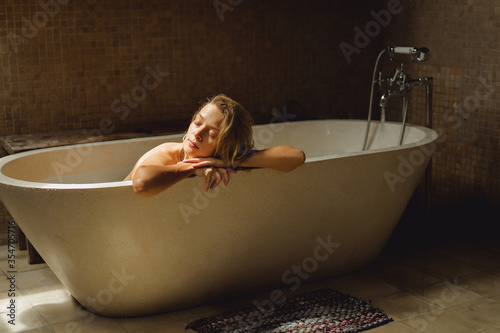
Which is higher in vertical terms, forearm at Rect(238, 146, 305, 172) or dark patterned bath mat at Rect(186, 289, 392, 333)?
forearm at Rect(238, 146, 305, 172)

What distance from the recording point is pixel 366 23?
4.20m

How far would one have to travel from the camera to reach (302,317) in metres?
2.53

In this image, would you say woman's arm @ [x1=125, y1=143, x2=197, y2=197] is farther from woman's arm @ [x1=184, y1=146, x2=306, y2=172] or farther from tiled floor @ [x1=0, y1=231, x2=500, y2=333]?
tiled floor @ [x1=0, y1=231, x2=500, y2=333]

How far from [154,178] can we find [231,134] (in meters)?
0.36

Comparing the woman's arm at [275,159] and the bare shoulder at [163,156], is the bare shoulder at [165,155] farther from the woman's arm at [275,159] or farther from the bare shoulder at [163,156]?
the woman's arm at [275,159]

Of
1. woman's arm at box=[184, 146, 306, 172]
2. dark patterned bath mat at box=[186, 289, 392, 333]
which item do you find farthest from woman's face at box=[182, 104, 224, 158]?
dark patterned bath mat at box=[186, 289, 392, 333]

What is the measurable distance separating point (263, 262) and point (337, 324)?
0.41m

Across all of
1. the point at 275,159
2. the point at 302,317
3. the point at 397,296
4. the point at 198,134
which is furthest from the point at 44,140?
the point at 397,296

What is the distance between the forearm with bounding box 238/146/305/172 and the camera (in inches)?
96.3

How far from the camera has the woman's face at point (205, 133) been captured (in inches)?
94.5

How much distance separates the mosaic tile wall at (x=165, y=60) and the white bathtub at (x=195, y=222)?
0.70m

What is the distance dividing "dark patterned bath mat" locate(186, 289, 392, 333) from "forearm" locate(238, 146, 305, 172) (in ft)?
1.90

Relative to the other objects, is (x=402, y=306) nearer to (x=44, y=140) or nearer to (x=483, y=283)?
(x=483, y=283)

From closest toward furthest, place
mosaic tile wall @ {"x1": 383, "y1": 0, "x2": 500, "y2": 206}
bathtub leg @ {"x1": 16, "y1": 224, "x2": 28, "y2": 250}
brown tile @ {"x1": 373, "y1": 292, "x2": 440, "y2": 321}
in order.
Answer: brown tile @ {"x1": 373, "y1": 292, "x2": 440, "y2": 321} → bathtub leg @ {"x1": 16, "y1": 224, "x2": 28, "y2": 250} → mosaic tile wall @ {"x1": 383, "y1": 0, "x2": 500, "y2": 206}
